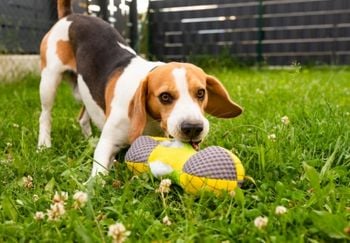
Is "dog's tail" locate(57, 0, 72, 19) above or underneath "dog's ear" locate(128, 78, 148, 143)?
above

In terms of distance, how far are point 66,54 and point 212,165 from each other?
219 cm

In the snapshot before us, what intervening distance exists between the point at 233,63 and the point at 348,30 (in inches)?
108

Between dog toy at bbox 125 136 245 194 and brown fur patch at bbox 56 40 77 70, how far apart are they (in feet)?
5.56

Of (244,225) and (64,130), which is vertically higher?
(244,225)

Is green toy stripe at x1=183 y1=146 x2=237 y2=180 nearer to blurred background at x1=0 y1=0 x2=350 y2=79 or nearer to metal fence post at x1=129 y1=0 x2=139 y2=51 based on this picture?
metal fence post at x1=129 y1=0 x2=139 y2=51

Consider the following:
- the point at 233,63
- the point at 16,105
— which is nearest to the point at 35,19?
the point at 16,105

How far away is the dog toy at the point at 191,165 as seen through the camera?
7.06 feet

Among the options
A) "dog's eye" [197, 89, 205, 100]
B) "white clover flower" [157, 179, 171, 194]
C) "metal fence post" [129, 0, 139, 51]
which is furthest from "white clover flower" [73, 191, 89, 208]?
"metal fence post" [129, 0, 139, 51]

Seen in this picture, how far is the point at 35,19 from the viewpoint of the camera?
307 inches

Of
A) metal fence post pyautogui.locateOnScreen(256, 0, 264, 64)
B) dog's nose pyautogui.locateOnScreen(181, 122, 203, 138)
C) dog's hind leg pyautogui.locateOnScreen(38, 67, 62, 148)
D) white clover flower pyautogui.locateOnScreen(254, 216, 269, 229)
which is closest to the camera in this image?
white clover flower pyautogui.locateOnScreen(254, 216, 269, 229)

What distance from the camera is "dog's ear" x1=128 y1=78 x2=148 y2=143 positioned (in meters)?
2.78

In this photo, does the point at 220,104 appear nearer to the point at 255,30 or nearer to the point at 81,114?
the point at 81,114

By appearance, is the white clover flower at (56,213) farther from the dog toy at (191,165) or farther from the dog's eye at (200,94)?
the dog's eye at (200,94)

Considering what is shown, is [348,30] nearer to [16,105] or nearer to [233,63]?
[233,63]
